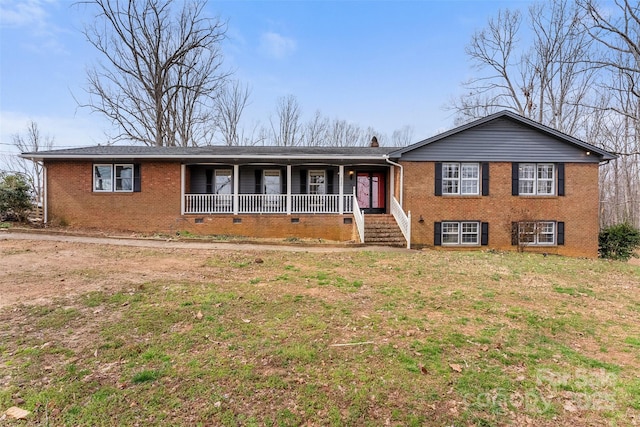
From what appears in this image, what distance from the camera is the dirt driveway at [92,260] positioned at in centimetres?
544

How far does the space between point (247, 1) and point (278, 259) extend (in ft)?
51.3

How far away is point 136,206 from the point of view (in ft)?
43.5

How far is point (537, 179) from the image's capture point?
13172 mm

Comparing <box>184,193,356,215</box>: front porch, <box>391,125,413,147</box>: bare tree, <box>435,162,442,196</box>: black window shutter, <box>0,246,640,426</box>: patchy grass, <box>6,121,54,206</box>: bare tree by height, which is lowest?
<box>0,246,640,426</box>: patchy grass

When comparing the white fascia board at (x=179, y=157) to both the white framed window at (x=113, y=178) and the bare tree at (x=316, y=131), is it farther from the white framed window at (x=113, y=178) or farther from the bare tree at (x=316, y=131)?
the bare tree at (x=316, y=131)

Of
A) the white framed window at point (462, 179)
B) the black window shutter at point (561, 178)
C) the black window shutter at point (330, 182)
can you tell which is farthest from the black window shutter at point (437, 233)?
the black window shutter at point (561, 178)

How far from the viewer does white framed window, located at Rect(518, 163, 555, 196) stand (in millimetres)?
13148

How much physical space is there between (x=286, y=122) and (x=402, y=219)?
20232mm

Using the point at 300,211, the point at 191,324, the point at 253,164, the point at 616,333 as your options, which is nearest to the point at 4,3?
the point at 253,164

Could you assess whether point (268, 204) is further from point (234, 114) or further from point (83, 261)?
point (234, 114)

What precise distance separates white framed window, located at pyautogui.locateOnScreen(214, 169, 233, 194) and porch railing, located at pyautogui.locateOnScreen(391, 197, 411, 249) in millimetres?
7714

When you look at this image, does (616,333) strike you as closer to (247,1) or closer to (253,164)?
(253,164)

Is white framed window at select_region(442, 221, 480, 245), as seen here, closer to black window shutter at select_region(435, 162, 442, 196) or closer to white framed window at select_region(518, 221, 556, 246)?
black window shutter at select_region(435, 162, 442, 196)

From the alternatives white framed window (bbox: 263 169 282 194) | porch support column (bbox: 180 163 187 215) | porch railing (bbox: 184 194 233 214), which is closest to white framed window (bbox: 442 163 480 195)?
white framed window (bbox: 263 169 282 194)
